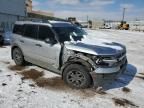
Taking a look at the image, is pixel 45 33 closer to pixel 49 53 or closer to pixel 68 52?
pixel 49 53

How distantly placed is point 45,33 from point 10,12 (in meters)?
22.6

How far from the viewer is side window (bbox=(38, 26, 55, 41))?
6.27m

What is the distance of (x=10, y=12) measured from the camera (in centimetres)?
2719

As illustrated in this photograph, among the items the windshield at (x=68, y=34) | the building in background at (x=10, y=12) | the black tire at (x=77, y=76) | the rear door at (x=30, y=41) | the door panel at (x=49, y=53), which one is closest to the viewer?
the black tire at (x=77, y=76)

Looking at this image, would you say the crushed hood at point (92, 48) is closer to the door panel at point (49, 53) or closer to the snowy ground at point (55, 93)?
the door panel at point (49, 53)

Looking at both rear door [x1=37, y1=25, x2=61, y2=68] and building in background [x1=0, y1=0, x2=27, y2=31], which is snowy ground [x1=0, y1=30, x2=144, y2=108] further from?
building in background [x1=0, y1=0, x2=27, y2=31]

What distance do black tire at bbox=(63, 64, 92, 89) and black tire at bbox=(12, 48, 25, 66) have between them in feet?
8.20

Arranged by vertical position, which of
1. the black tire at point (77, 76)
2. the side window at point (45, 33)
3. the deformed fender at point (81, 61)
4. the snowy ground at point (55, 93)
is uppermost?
the side window at point (45, 33)

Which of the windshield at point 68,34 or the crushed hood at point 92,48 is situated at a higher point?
the windshield at point 68,34

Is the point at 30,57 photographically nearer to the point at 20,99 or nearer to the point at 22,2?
the point at 20,99

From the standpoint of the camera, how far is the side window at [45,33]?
20.6 ft

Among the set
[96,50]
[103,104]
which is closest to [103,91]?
[103,104]

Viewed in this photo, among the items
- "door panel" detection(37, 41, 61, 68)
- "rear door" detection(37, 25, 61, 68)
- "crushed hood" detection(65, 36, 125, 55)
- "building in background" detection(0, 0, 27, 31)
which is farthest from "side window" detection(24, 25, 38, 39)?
"building in background" detection(0, 0, 27, 31)

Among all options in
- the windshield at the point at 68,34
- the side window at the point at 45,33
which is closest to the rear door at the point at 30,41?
the side window at the point at 45,33
